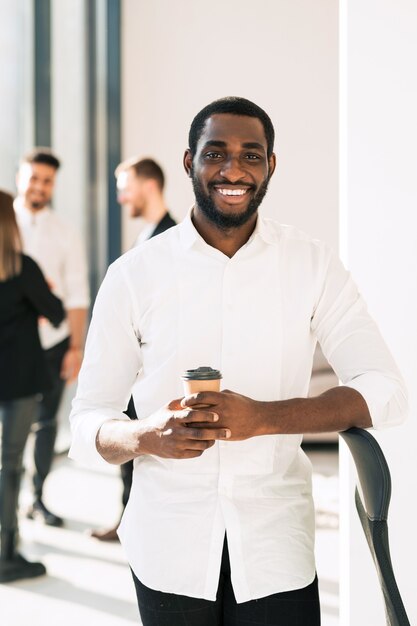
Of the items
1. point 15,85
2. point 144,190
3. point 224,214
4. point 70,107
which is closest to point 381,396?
point 224,214

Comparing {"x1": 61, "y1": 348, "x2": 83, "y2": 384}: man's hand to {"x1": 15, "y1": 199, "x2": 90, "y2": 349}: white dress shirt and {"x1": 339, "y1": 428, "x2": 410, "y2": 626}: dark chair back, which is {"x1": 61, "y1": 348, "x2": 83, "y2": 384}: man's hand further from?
{"x1": 339, "y1": 428, "x2": 410, "y2": 626}: dark chair back

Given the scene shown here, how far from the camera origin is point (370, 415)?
151cm

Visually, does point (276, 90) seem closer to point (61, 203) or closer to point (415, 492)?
point (61, 203)

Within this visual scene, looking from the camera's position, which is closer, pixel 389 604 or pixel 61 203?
pixel 389 604

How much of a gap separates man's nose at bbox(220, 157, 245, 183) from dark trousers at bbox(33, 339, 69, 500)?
3.12m

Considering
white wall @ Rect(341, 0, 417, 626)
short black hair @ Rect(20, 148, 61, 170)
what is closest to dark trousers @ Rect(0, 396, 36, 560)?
short black hair @ Rect(20, 148, 61, 170)

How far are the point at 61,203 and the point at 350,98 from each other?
174 inches

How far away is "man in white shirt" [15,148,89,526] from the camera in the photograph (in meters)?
4.59

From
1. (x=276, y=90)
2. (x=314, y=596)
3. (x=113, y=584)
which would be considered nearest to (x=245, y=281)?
(x=314, y=596)

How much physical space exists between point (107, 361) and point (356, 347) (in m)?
0.41

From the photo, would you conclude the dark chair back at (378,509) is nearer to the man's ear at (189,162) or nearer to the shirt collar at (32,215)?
the man's ear at (189,162)

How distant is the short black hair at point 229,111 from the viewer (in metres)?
1.56

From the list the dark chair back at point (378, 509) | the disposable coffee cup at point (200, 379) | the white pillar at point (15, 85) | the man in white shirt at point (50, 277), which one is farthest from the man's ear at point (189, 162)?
the white pillar at point (15, 85)

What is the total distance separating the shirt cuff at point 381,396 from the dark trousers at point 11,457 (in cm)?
245
